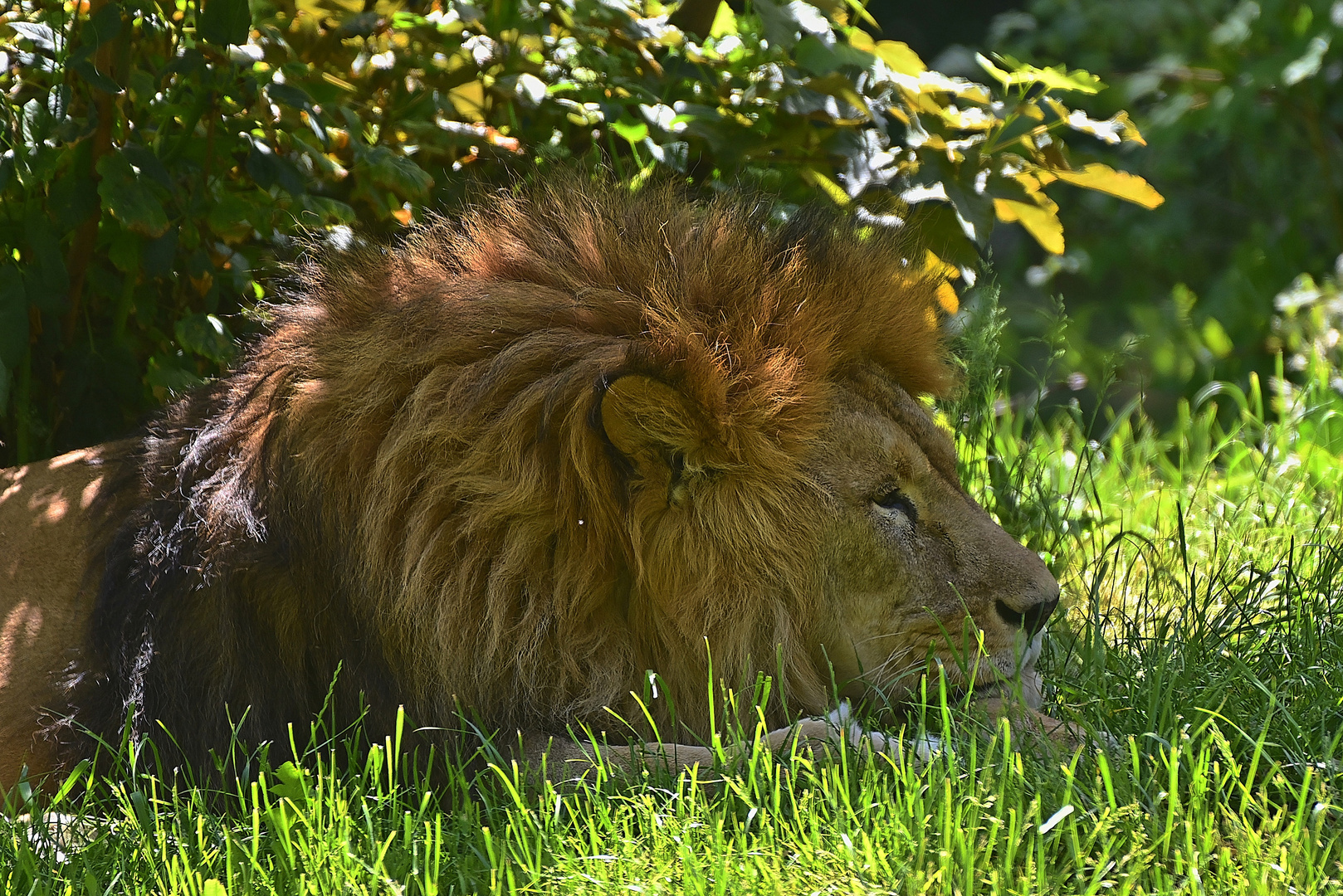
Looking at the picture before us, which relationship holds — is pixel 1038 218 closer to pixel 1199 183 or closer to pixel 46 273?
pixel 46 273

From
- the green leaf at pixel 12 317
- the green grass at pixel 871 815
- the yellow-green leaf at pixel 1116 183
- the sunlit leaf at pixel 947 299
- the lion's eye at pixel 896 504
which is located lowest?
the green grass at pixel 871 815

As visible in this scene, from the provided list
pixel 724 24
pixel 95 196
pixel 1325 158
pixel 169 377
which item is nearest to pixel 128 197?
pixel 95 196

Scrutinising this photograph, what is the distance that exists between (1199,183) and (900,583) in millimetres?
8030

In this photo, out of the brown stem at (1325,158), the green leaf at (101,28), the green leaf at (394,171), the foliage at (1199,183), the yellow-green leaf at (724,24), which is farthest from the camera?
the brown stem at (1325,158)

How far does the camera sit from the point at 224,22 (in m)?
2.76

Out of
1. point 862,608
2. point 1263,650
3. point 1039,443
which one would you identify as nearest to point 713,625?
point 862,608

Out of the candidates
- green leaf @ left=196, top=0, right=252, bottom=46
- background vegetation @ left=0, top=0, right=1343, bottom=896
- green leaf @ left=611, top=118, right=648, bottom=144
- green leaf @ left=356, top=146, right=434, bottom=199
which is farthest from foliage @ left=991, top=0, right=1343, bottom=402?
green leaf @ left=196, top=0, right=252, bottom=46

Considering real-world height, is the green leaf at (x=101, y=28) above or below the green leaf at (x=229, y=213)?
above

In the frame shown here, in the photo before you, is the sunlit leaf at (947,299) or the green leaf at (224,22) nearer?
the green leaf at (224,22)

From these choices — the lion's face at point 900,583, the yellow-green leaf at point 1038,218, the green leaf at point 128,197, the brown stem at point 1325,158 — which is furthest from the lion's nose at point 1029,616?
the brown stem at point 1325,158

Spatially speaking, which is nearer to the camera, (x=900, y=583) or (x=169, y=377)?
(x=900, y=583)

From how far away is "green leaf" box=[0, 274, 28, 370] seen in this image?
9.07ft

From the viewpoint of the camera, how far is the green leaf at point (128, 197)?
2.75 metres

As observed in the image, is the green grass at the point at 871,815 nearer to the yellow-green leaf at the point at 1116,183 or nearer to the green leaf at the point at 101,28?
the yellow-green leaf at the point at 1116,183
